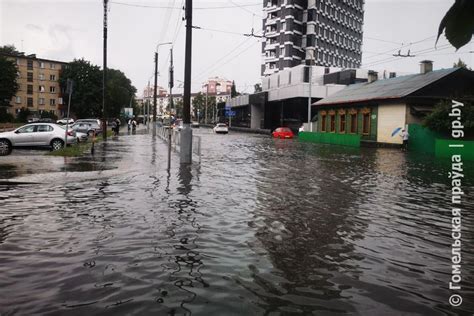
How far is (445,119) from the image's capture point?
2902 centimetres

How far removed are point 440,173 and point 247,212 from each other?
1127cm

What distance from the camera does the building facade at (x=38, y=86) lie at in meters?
103

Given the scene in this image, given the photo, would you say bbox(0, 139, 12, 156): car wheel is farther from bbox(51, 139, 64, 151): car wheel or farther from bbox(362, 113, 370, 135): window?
bbox(362, 113, 370, 135): window

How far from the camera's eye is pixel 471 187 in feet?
43.3

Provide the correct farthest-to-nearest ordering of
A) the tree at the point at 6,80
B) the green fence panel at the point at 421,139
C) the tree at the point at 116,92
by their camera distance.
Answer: the tree at the point at 116,92 < the tree at the point at 6,80 < the green fence panel at the point at 421,139

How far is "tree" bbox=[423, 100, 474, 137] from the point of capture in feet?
92.4

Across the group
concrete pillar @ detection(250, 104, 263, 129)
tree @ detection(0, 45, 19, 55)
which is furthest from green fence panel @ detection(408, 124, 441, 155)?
tree @ detection(0, 45, 19, 55)

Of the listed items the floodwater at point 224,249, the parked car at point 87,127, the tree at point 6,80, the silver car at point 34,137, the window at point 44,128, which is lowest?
the floodwater at point 224,249

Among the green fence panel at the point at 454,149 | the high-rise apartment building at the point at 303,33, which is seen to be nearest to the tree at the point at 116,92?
the high-rise apartment building at the point at 303,33

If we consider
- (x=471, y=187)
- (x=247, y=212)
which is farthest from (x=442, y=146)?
(x=247, y=212)

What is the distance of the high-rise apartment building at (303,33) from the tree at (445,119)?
64.3 meters

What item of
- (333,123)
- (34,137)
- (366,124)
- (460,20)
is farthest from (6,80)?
(460,20)

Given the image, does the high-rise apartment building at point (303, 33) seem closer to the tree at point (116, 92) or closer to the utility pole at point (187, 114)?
the tree at point (116, 92)

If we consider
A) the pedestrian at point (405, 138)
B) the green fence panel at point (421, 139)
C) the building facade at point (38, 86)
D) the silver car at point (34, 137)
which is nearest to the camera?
the silver car at point (34, 137)
